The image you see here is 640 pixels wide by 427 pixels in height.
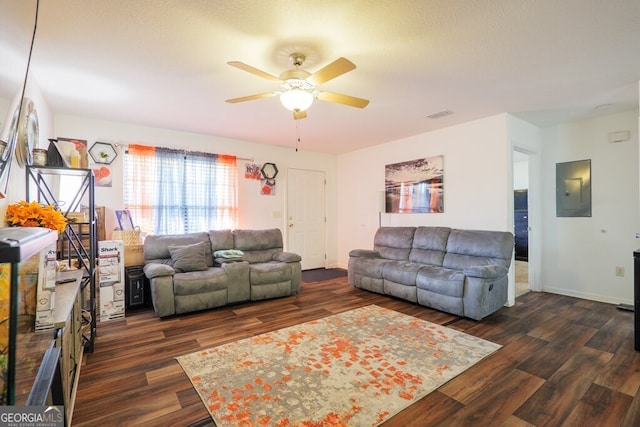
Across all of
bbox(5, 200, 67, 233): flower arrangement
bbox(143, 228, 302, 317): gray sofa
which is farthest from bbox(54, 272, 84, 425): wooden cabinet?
bbox(143, 228, 302, 317): gray sofa

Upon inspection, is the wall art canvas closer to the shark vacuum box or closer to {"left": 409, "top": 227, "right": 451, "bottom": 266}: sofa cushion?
{"left": 409, "top": 227, "right": 451, "bottom": 266}: sofa cushion

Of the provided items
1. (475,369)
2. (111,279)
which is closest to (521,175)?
(475,369)

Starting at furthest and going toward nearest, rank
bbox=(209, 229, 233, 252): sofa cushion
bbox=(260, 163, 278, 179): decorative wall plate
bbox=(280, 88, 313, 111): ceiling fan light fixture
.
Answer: bbox=(260, 163, 278, 179): decorative wall plate < bbox=(209, 229, 233, 252): sofa cushion < bbox=(280, 88, 313, 111): ceiling fan light fixture

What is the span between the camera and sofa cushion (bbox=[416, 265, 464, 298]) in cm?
329

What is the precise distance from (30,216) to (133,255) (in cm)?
219

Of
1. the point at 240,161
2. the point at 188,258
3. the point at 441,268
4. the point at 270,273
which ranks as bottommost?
the point at 270,273

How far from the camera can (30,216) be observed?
1772 mm

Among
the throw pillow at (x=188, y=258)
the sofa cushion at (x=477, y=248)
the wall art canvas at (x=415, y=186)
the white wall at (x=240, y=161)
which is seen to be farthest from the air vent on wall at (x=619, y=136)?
the throw pillow at (x=188, y=258)

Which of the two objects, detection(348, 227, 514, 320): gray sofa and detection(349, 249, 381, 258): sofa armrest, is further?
detection(349, 249, 381, 258): sofa armrest

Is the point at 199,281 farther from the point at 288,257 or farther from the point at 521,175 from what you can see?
the point at 521,175

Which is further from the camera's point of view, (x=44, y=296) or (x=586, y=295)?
(x=586, y=295)

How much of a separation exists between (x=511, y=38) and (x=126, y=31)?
8.98 feet

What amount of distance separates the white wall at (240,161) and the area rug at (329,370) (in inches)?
107

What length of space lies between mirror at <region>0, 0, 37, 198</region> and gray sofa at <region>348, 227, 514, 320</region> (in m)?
3.83
